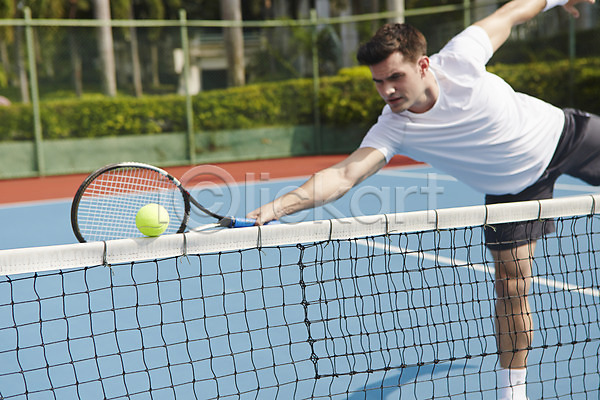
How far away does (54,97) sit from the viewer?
10.9 meters

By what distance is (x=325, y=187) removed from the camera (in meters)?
2.32

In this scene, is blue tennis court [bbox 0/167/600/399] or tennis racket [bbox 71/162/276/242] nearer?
tennis racket [bbox 71/162/276/242]

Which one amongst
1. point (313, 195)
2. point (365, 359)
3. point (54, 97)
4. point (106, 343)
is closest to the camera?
point (313, 195)

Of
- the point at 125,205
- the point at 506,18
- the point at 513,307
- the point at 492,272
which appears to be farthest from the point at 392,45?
the point at 125,205

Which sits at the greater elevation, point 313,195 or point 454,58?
point 454,58

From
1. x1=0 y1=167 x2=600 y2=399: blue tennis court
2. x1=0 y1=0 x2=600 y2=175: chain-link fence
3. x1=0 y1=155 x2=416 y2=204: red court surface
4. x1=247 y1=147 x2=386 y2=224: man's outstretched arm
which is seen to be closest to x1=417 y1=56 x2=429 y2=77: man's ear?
x1=247 y1=147 x2=386 y2=224: man's outstretched arm

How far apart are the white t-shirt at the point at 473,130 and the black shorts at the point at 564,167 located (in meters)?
0.08

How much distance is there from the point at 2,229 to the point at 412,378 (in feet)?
16.8

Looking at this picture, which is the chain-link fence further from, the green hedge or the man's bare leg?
the man's bare leg

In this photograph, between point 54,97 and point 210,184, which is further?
point 54,97

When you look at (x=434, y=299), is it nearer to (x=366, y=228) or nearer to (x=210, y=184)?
(x=366, y=228)

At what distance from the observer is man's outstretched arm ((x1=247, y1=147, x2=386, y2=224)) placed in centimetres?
225

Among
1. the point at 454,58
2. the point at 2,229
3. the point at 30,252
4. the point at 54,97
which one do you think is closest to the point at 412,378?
the point at 454,58

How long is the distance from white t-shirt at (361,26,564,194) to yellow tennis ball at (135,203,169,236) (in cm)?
80
